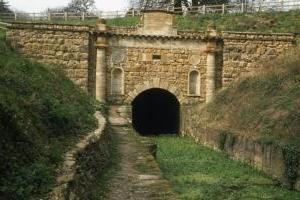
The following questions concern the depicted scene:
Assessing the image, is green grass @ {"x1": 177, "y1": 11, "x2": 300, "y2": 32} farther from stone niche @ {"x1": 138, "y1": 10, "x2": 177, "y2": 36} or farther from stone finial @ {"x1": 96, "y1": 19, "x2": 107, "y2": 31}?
stone finial @ {"x1": 96, "y1": 19, "x2": 107, "y2": 31}

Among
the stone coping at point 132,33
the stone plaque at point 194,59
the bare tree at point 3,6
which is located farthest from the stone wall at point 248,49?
the bare tree at point 3,6

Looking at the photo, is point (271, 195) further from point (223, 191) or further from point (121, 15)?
point (121, 15)

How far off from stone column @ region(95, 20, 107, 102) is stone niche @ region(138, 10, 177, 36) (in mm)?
1890

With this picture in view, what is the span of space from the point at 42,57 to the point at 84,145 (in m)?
15.2

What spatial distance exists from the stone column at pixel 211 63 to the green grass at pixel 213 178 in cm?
664

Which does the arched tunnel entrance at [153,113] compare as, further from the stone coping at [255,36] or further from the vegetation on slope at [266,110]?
the vegetation on slope at [266,110]

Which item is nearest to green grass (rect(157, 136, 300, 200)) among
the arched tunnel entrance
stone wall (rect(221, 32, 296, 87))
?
stone wall (rect(221, 32, 296, 87))

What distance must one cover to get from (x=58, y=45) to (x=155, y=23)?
4.89m

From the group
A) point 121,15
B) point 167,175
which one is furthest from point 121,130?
point 121,15

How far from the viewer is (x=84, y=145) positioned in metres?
11.1

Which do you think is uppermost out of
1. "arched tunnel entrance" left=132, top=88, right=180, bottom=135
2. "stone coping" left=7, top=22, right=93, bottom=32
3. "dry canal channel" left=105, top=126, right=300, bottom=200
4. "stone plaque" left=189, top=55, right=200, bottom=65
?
"stone coping" left=7, top=22, right=93, bottom=32

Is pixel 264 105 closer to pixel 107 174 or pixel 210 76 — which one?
pixel 210 76

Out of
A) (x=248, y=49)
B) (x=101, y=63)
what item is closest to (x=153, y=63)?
(x=101, y=63)

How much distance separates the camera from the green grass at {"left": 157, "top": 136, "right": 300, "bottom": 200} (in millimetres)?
12086
